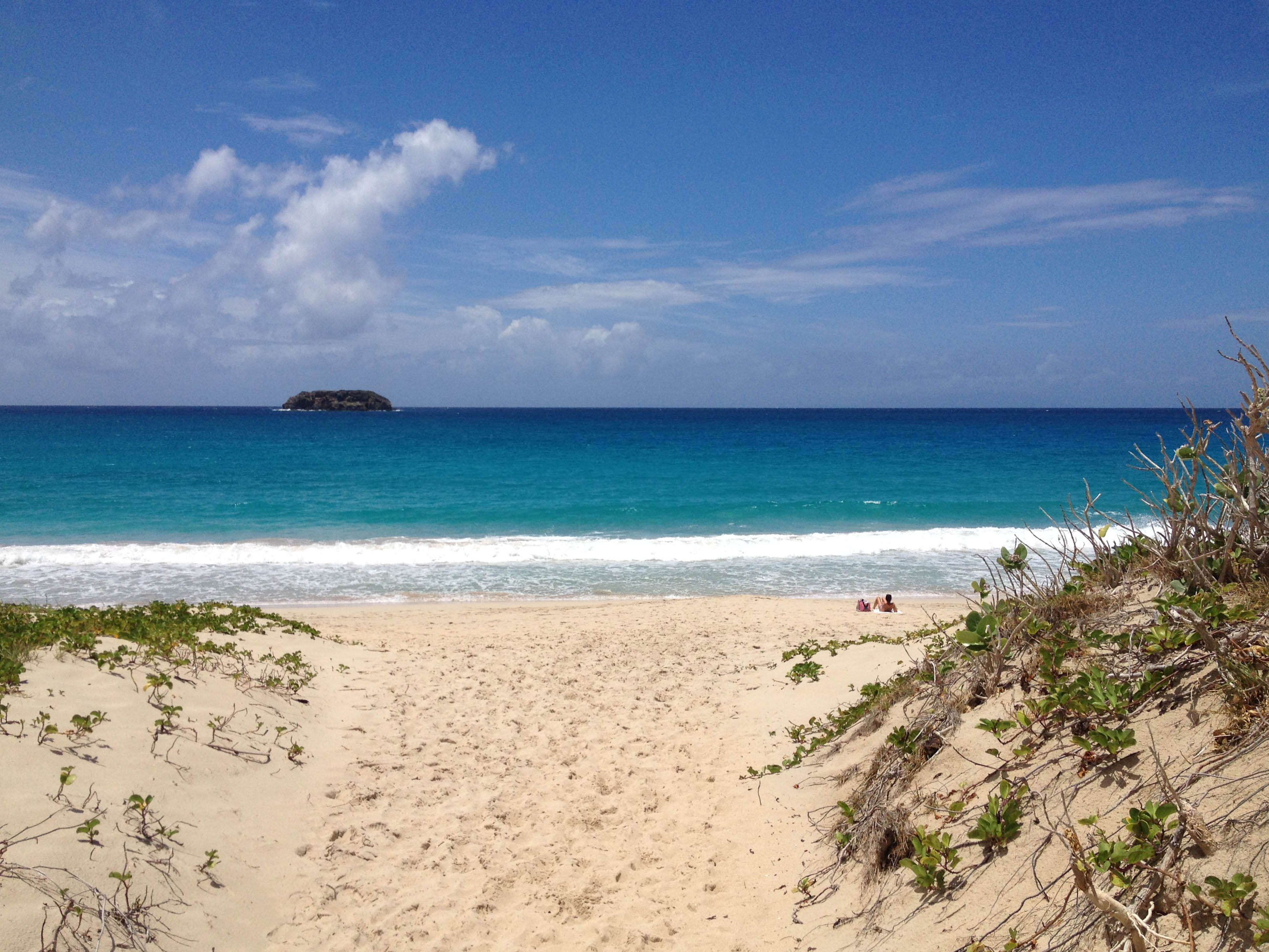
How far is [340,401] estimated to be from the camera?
14112 cm

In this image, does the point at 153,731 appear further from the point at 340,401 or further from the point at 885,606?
the point at 340,401

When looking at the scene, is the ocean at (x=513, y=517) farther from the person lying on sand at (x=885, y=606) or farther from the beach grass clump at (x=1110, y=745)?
the person lying on sand at (x=885, y=606)

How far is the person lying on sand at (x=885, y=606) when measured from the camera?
13.9 m

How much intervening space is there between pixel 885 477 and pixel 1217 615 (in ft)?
118

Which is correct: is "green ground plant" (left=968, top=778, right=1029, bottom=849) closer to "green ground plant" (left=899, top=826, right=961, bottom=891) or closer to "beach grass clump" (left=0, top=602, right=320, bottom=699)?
"green ground plant" (left=899, top=826, right=961, bottom=891)

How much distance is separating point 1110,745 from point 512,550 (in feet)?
61.2

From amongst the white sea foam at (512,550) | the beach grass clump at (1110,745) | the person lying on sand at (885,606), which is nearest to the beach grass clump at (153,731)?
the beach grass clump at (1110,745)

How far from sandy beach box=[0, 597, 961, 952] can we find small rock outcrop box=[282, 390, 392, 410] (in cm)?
14082

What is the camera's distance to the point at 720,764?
698cm

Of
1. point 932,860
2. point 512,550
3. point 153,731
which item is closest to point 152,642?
point 153,731

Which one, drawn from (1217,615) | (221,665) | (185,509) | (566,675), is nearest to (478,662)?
(566,675)

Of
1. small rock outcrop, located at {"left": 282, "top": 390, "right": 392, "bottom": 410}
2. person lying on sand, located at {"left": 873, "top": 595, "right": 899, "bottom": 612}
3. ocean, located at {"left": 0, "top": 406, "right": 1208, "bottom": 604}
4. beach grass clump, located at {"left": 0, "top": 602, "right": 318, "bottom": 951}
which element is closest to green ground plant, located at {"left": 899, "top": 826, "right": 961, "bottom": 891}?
ocean, located at {"left": 0, "top": 406, "right": 1208, "bottom": 604}

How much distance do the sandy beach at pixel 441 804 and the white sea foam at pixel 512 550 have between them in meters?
10.6

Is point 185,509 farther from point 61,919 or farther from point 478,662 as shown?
point 61,919
